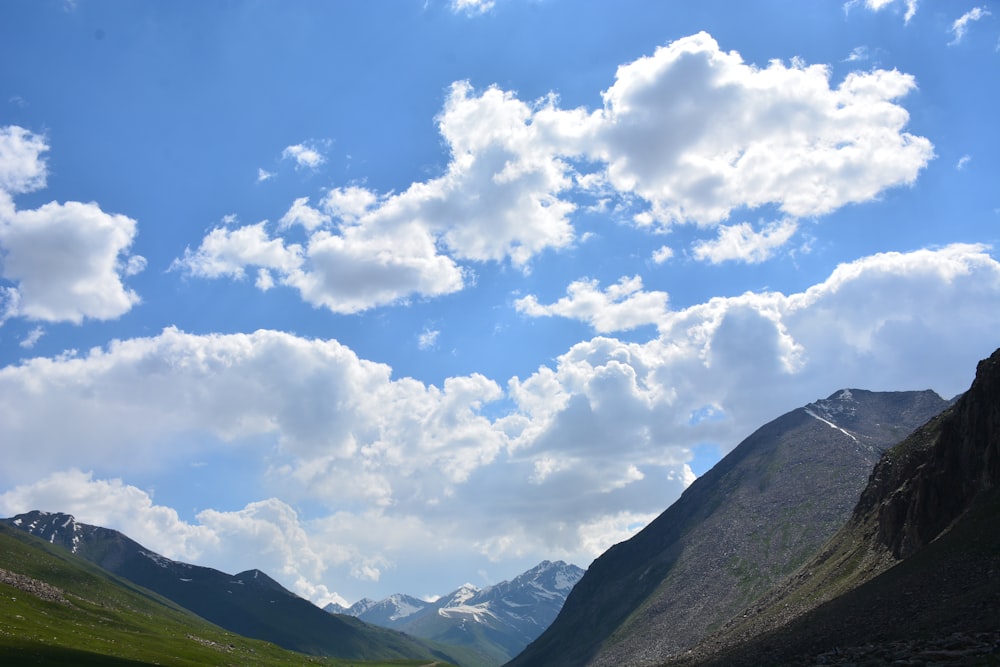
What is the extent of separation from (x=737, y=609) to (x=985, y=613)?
138217 mm

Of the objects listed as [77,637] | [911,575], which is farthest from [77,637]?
[911,575]

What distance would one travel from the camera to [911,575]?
299 ft

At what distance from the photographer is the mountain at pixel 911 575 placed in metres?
62.1

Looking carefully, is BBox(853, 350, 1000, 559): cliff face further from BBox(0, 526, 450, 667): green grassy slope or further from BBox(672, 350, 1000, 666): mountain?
BBox(0, 526, 450, 667): green grassy slope

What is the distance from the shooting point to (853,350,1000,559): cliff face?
107 metres

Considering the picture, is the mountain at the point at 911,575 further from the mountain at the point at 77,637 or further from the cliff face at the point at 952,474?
the mountain at the point at 77,637

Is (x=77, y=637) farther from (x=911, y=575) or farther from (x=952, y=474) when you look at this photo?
(x=952, y=474)

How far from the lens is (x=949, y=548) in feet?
299

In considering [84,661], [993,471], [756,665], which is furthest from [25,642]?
[993,471]

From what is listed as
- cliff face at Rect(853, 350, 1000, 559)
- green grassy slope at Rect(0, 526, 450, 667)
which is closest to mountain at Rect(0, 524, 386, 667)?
green grassy slope at Rect(0, 526, 450, 667)

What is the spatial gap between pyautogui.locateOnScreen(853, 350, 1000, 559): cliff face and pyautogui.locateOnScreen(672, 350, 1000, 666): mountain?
194mm

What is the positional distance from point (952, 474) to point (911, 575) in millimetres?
31769

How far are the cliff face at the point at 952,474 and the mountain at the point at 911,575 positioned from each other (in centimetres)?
19

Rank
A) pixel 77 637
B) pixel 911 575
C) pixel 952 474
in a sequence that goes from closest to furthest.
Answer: pixel 911 575, pixel 952 474, pixel 77 637
